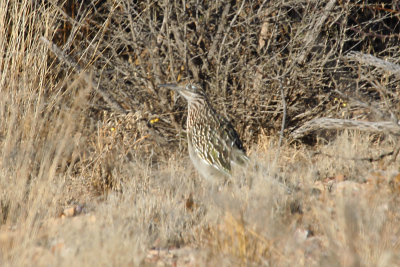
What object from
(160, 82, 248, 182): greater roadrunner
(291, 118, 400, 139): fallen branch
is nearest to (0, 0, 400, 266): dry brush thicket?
(291, 118, 400, 139): fallen branch

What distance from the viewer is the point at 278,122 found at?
710 centimetres

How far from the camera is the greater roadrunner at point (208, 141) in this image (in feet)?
17.7

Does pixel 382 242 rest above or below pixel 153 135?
above

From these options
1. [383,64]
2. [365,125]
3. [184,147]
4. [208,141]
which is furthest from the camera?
[184,147]

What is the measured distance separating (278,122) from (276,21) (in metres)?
1.21

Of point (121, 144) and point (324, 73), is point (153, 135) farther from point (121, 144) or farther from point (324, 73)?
point (324, 73)

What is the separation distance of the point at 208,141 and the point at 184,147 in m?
1.66

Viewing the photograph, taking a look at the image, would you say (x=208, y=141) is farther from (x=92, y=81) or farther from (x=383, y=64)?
(x=92, y=81)

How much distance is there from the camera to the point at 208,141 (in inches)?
217

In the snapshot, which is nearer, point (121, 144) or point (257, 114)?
point (121, 144)

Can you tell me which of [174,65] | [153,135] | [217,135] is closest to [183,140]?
[153,135]

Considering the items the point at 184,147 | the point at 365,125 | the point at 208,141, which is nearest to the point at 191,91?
the point at 208,141

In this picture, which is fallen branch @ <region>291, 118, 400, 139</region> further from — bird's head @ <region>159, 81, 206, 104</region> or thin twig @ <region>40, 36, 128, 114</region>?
thin twig @ <region>40, 36, 128, 114</region>

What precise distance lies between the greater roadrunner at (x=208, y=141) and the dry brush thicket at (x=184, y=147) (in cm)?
21
